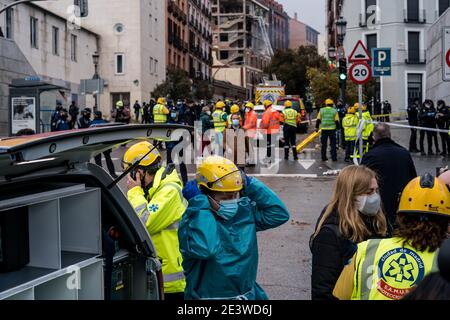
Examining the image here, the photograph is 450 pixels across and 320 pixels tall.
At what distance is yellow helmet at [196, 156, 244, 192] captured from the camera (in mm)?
3469

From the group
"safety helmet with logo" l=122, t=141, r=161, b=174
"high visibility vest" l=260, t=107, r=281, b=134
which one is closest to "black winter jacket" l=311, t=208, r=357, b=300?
"safety helmet with logo" l=122, t=141, r=161, b=174

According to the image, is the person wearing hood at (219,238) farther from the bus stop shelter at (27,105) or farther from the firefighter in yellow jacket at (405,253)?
A: the bus stop shelter at (27,105)

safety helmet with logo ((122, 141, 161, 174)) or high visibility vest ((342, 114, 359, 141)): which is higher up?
high visibility vest ((342, 114, 359, 141))

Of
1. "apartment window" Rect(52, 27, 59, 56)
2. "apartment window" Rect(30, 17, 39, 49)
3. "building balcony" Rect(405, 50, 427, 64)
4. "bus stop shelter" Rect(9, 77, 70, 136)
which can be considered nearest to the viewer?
"bus stop shelter" Rect(9, 77, 70, 136)

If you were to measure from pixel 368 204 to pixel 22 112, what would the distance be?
18.8 m

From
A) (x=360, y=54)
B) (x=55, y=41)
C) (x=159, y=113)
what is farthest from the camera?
(x=55, y=41)

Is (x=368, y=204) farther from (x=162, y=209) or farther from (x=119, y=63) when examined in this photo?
(x=119, y=63)

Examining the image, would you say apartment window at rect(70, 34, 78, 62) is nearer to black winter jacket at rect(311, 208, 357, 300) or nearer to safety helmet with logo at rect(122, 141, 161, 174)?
safety helmet with logo at rect(122, 141, 161, 174)

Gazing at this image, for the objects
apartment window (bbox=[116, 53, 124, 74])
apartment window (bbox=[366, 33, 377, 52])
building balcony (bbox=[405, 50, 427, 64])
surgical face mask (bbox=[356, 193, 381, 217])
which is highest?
apartment window (bbox=[366, 33, 377, 52])

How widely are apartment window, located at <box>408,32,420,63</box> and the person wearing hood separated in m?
52.2

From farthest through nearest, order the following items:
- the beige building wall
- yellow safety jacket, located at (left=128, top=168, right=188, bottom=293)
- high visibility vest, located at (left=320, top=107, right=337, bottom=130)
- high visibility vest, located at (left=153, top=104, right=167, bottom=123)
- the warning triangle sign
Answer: the beige building wall, high visibility vest, located at (left=153, top=104, right=167, bottom=123), high visibility vest, located at (left=320, top=107, right=337, bottom=130), the warning triangle sign, yellow safety jacket, located at (left=128, top=168, right=188, bottom=293)

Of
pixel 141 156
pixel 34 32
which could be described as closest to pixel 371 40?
pixel 34 32

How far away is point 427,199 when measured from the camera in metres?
2.91

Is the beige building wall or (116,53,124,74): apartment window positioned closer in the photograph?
the beige building wall
